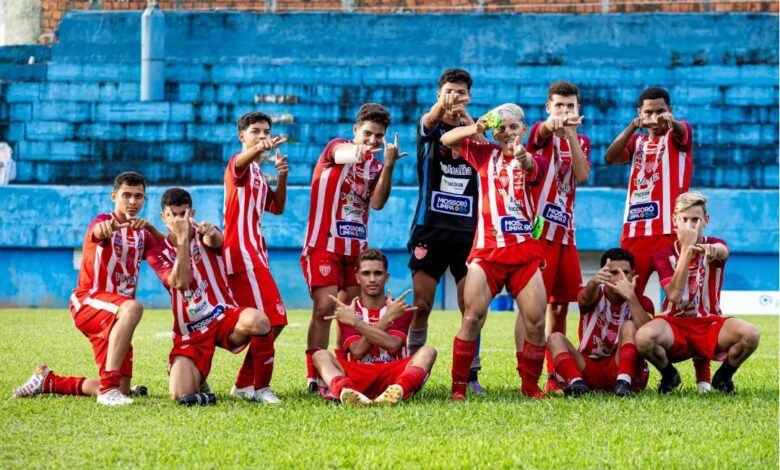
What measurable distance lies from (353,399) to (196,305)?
45.0 inches

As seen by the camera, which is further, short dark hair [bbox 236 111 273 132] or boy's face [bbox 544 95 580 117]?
short dark hair [bbox 236 111 273 132]

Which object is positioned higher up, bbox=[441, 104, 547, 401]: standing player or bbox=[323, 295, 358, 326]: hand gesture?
bbox=[441, 104, 547, 401]: standing player

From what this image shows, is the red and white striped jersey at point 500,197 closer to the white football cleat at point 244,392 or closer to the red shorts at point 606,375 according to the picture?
the red shorts at point 606,375

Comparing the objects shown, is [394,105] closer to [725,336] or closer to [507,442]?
[725,336]

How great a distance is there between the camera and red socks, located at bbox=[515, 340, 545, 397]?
22.2 feet

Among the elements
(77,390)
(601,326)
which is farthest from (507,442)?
(77,390)

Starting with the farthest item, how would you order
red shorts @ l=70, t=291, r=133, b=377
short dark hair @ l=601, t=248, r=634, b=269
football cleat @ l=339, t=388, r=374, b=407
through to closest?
Result: short dark hair @ l=601, t=248, r=634, b=269 → red shorts @ l=70, t=291, r=133, b=377 → football cleat @ l=339, t=388, r=374, b=407

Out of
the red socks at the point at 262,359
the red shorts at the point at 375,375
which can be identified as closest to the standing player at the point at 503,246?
the red shorts at the point at 375,375

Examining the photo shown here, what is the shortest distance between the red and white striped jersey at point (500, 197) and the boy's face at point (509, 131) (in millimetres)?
114

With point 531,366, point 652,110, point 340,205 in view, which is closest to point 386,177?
point 340,205

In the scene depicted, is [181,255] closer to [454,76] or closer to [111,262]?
[111,262]

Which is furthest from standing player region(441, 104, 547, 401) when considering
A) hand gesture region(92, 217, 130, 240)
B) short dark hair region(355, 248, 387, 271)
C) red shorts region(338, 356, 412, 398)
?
hand gesture region(92, 217, 130, 240)

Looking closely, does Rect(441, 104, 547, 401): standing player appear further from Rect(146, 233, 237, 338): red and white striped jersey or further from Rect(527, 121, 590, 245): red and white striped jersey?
Rect(146, 233, 237, 338): red and white striped jersey

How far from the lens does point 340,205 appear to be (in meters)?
7.46
